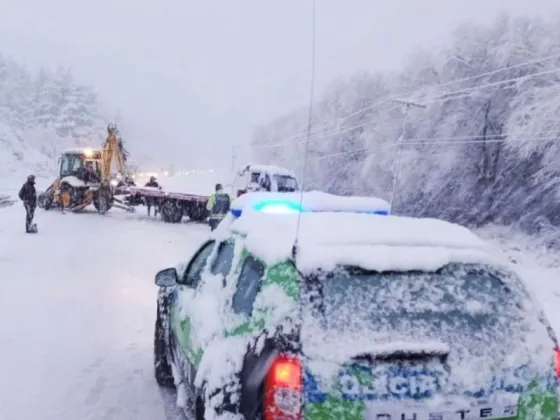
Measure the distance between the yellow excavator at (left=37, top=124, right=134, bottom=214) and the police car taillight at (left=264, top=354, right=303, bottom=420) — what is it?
1014 inches

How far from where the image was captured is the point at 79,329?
7930mm

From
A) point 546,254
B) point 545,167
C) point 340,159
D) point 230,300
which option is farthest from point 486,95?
point 230,300

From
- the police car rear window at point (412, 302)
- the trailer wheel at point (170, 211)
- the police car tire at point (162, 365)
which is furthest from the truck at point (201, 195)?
the police car rear window at point (412, 302)

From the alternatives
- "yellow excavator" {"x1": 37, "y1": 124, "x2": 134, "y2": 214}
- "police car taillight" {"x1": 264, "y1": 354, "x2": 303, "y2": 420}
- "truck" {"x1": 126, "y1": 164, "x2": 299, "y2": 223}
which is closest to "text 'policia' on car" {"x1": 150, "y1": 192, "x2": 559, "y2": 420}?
"police car taillight" {"x1": 264, "y1": 354, "x2": 303, "y2": 420}

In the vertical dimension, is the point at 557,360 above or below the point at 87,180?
below

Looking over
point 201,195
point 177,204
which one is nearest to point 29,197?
point 177,204

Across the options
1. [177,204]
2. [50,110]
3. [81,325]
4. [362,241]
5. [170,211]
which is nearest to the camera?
[362,241]

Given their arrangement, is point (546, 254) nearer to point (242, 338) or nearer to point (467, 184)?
point (467, 184)

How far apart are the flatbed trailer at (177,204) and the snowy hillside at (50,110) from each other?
230 ft

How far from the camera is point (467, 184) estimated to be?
37.2 m

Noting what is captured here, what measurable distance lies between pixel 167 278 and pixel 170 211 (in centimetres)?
1998

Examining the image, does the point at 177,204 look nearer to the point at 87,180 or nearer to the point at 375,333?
the point at 87,180

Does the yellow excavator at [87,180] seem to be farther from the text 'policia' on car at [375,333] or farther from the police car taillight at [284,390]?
the police car taillight at [284,390]

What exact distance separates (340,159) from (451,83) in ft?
53.5
